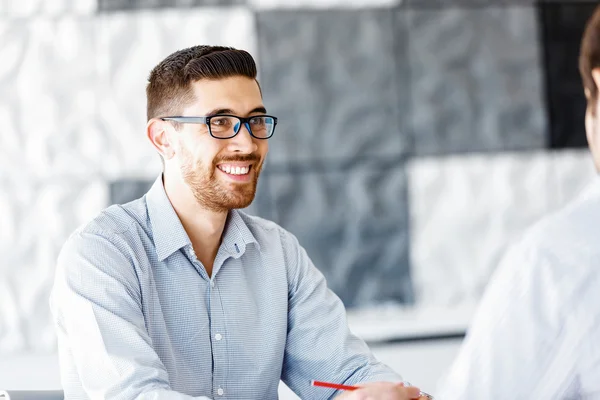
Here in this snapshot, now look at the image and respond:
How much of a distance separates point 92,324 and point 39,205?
1.62 metres

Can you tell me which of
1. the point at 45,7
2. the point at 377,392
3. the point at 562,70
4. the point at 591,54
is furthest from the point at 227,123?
the point at 562,70

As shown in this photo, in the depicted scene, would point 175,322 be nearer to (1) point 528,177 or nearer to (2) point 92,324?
(2) point 92,324

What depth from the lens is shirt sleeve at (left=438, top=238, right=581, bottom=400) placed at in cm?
96

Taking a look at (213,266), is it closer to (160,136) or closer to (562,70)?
(160,136)

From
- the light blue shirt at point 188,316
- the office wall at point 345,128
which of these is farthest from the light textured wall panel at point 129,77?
the light blue shirt at point 188,316

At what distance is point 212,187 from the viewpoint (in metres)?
1.81

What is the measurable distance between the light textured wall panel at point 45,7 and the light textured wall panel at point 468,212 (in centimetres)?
140

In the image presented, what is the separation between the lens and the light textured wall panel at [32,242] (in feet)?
9.73

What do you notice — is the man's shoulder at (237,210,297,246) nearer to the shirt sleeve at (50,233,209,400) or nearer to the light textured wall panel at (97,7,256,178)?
→ the shirt sleeve at (50,233,209,400)

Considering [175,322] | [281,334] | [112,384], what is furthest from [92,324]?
[281,334]

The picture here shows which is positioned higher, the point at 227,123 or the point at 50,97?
the point at 50,97

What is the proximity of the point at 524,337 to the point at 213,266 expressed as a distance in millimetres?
957

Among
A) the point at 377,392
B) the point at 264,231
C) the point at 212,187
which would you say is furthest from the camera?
the point at 264,231

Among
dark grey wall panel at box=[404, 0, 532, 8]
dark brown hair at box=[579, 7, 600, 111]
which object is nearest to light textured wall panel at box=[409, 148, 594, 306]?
dark grey wall panel at box=[404, 0, 532, 8]
